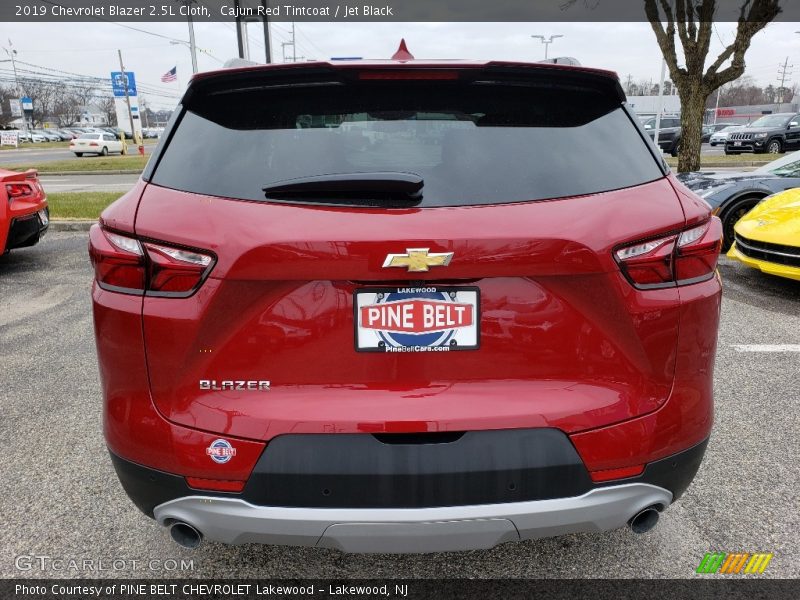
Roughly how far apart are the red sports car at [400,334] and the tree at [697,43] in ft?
38.0

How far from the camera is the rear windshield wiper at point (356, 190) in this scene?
1.64 metres

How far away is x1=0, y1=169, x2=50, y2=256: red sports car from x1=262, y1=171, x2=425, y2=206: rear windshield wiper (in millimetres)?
6316

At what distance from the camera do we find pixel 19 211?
6691mm

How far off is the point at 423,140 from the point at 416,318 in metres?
Result: 0.55

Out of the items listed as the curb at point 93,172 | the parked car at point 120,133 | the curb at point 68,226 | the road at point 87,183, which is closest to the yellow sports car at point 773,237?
the curb at point 68,226

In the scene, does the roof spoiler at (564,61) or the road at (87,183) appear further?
the road at (87,183)

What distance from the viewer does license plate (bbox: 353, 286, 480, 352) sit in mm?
1617

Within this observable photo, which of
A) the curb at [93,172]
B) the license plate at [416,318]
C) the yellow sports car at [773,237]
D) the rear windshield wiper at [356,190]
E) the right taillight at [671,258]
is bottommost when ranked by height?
the curb at [93,172]

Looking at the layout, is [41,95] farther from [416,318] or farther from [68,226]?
[416,318]

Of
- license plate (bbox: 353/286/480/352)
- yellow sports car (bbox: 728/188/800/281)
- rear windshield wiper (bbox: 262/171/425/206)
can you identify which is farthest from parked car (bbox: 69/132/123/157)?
license plate (bbox: 353/286/480/352)

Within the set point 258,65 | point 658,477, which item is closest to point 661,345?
point 658,477

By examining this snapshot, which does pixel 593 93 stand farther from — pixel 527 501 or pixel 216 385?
pixel 216 385

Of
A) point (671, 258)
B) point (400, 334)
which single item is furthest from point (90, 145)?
point (671, 258)

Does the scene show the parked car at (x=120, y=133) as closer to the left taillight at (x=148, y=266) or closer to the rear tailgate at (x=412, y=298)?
the left taillight at (x=148, y=266)
